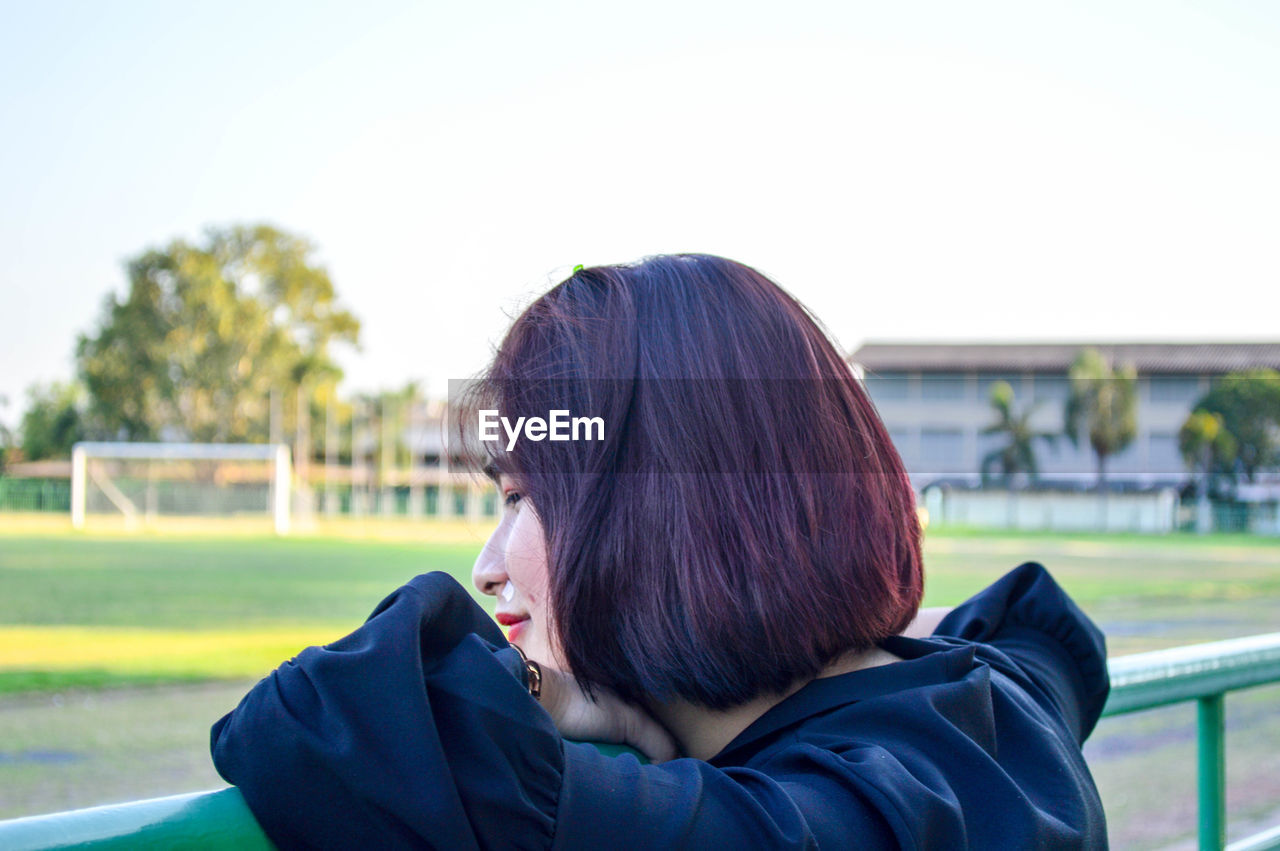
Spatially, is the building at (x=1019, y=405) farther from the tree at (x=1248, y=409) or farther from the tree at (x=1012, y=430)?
the tree at (x=1248, y=409)

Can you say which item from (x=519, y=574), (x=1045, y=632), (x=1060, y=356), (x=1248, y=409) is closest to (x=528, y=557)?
(x=519, y=574)

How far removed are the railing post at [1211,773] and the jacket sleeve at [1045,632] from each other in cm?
40

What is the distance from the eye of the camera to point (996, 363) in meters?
Result: 30.6

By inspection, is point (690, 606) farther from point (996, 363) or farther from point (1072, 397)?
point (996, 363)

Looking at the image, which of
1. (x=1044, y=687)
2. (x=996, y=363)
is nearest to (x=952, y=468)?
(x=996, y=363)

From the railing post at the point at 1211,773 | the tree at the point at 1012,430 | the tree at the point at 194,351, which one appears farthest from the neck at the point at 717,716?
the tree at the point at 194,351

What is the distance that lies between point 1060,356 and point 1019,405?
387 inches

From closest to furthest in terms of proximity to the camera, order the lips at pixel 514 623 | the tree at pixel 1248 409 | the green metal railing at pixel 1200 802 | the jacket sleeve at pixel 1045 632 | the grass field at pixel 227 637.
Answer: the green metal railing at pixel 1200 802 < the lips at pixel 514 623 < the jacket sleeve at pixel 1045 632 < the tree at pixel 1248 409 < the grass field at pixel 227 637

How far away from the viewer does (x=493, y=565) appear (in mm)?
908

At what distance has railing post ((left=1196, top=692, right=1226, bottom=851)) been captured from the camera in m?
1.46

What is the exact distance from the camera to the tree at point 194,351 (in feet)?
148

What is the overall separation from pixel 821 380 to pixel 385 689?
42cm

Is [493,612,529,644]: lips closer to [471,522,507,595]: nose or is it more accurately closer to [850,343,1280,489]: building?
[471,522,507,595]: nose

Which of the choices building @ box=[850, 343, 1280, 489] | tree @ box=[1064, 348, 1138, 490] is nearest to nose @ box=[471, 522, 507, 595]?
building @ box=[850, 343, 1280, 489]
